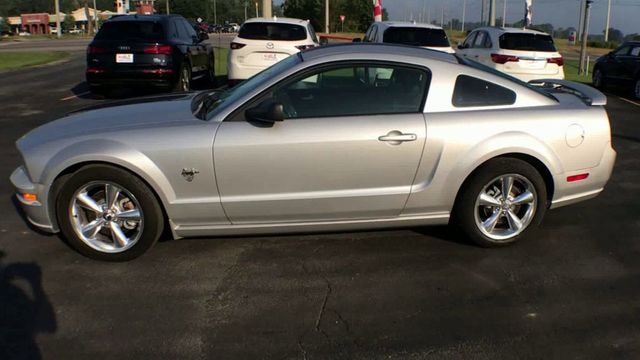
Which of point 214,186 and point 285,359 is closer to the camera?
point 285,359

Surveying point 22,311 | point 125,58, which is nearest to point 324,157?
point 22,311

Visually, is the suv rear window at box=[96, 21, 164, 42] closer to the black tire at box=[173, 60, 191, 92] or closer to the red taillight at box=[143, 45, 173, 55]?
the red taillight at box=[143, 45, 173, 55]

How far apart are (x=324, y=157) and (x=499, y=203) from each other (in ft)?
4.83

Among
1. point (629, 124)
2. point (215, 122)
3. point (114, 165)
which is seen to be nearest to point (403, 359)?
point (215, 122)

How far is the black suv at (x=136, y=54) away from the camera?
37.5ft

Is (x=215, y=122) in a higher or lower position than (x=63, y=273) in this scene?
higher

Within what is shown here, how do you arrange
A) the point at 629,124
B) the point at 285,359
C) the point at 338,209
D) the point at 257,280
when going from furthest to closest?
the point at 629,124 < the point at 338,209 < the point at 257,280 < the point at 285,359

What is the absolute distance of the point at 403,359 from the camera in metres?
3.19

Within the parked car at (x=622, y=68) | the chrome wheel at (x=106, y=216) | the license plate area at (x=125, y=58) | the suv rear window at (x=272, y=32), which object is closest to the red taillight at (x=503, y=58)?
the parked car at (x=622, y=68)

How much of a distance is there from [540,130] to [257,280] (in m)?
2.43

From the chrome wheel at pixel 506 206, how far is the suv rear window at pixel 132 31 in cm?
884

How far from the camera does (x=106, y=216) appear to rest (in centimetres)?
432

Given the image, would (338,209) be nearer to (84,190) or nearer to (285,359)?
(285,359)

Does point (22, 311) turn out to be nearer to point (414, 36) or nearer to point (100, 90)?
point (100, 90)
